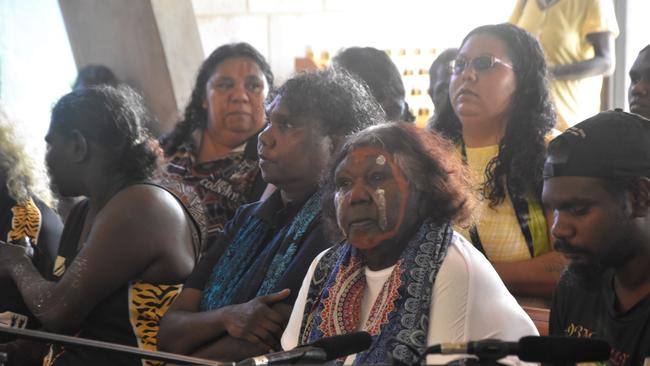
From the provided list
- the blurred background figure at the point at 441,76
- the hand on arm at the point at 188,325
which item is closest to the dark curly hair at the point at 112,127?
the hand on arm at the point at 188,325

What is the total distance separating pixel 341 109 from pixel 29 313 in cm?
157

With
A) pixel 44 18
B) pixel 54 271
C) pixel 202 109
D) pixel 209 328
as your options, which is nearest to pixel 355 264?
pixel 209 328

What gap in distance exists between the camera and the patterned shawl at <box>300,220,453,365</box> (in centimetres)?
291

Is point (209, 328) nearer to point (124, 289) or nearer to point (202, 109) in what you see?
point (124, 289)

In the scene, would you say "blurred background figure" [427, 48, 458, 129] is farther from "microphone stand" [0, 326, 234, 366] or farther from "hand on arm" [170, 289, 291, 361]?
"microphone stand" [0, 326, 234, 366]

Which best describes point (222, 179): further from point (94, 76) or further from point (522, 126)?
point (94, 76)

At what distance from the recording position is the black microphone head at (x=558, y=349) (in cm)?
196

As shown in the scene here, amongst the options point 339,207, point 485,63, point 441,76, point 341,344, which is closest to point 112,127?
point 339,207

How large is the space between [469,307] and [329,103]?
109cm

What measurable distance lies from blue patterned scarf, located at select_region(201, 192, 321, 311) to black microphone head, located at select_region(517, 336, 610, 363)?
1670 mm

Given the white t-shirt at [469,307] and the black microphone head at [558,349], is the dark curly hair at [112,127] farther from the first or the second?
the black microphone head at [558,349]

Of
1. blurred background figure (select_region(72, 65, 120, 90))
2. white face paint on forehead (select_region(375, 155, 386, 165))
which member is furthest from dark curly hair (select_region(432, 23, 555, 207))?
blurred background figure (select_region(72, 65, 120, 90))

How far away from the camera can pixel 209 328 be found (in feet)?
11.6

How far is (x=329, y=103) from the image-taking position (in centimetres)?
374
